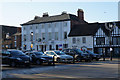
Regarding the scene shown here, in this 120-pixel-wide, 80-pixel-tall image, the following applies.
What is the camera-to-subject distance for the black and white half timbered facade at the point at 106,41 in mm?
47594

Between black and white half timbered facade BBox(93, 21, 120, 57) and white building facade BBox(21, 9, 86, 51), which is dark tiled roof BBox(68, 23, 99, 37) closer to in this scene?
white building facade BBox(21, 9, 86, 51)

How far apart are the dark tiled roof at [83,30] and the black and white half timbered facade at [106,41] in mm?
1839

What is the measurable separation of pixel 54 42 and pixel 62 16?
7635mm

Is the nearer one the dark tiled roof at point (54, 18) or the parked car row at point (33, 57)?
the parked car row at point (33, 57)

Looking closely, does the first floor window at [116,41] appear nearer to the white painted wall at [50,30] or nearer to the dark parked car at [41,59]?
the white painted wall at [50,30]

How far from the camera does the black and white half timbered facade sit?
47.6m

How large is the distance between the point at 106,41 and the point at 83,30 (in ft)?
23.6

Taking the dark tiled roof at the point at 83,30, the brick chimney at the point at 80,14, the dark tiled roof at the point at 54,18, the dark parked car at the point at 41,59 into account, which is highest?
the brick chimney at the point at 80,14

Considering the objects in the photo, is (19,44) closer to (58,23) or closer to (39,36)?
(39,36)

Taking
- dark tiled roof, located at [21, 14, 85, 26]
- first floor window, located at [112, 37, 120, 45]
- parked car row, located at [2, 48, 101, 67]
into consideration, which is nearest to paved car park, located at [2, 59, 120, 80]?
parked car row, located at [2, 48, 101, 67]

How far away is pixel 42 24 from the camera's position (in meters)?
Answer: 59.2

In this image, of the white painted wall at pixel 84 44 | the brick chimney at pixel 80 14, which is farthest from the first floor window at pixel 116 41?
the brick chimney at pixel 80 14

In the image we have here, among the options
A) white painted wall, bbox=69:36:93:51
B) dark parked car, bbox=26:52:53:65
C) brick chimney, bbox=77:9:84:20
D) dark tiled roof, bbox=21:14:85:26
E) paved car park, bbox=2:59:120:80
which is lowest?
paved car park, bbox=2:59:120:80

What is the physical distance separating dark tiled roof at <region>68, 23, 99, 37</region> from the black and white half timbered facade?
6.03ft
